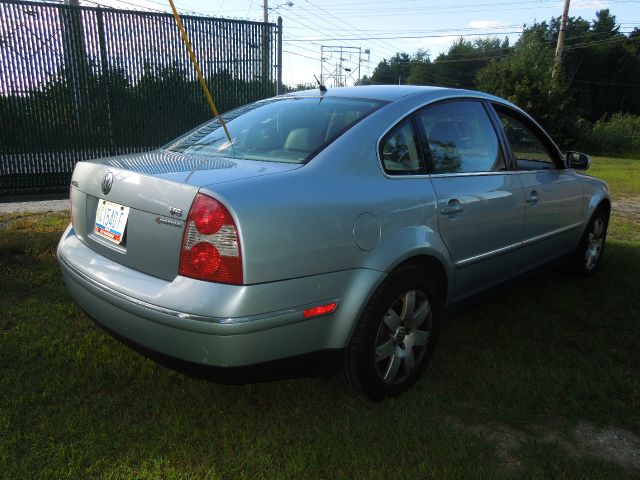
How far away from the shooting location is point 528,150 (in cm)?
379

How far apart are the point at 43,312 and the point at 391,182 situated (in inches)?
99.6

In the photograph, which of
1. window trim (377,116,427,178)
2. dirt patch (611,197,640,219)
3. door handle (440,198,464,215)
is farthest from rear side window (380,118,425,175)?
dirt patch (611,197,640,219)

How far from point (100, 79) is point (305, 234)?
715 centimetres

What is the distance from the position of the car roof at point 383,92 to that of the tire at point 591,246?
6.12 ft

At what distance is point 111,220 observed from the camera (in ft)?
7.81

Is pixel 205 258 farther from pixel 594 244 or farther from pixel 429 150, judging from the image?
pixel 594 244

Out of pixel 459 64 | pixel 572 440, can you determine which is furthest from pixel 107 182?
pixel 459 64

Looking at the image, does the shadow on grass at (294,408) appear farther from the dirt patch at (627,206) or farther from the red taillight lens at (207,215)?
the dirt patch at (627,206)

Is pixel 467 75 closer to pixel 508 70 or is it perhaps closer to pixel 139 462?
pixel 508 70

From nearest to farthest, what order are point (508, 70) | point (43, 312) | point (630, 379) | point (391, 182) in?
point (391, 182)
point (630, 379)
point (43, 312)
point (508, 70)

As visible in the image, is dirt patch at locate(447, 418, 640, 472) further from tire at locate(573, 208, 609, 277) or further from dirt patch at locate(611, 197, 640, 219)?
dirt patch at locate(611, 197, 640, 219)

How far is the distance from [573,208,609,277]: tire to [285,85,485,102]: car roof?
187 centimetres

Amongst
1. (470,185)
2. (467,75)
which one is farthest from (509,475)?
(467,75)

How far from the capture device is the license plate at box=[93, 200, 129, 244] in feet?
7.54
